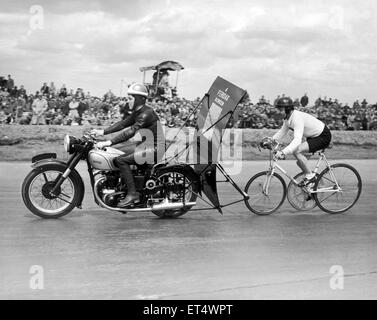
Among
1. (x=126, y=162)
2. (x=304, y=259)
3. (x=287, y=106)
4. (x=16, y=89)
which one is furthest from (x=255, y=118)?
(x=304, y=259)

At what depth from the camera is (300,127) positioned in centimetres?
948

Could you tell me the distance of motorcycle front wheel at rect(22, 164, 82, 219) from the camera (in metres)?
8.58

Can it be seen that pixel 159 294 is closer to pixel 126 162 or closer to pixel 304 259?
pixel 304 259

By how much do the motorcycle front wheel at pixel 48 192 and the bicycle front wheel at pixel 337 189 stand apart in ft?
12.3

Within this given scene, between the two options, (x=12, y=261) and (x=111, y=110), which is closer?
(x=12, y=261)

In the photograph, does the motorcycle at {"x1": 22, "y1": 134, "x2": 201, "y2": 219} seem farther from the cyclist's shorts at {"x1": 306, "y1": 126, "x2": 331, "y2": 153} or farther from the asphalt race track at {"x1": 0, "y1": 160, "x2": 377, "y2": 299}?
the cyclist's shorts at {"x1": 306, "y1": 126, "x2": 331, "y2": 153}

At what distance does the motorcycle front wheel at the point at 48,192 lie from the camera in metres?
8.58

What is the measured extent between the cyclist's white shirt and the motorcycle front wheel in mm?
3193

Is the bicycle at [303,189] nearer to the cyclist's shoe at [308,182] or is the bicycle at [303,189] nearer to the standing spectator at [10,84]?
the cyclist's shoe at [308,182]

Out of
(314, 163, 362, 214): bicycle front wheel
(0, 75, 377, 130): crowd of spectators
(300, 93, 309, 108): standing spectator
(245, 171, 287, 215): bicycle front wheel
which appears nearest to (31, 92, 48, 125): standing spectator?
(0, 75, 377, 130): crowd of spectators

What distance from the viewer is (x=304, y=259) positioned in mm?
6766

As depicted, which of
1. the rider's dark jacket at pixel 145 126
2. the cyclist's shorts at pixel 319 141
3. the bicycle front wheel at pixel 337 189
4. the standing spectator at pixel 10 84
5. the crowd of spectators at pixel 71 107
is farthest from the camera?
the standing spectator at pixel 10 84

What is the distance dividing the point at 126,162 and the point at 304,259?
2985 millimetres

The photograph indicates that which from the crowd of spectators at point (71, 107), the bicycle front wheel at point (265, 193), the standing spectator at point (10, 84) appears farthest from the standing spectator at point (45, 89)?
the bicycle front wheel at point (265, 193)
